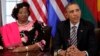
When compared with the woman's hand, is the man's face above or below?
above

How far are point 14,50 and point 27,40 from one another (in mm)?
356

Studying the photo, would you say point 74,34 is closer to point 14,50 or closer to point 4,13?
point 14,50

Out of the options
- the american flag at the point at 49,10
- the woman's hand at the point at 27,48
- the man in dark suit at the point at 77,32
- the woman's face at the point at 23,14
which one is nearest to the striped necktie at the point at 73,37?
the man in dark suit at the point at 77,32

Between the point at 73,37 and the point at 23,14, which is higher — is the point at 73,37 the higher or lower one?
the lower one

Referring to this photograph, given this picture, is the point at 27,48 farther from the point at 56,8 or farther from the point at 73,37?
the point at 56,8

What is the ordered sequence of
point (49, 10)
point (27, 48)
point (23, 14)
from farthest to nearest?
point (49, 10), point (23, 14), point (27, 48)

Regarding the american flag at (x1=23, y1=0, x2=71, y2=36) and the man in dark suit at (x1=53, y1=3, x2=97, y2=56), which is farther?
the american flag at (x1=23, y1=0, x2=71, y2=36)

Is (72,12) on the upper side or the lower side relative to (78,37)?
upper

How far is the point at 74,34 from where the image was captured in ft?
9.39

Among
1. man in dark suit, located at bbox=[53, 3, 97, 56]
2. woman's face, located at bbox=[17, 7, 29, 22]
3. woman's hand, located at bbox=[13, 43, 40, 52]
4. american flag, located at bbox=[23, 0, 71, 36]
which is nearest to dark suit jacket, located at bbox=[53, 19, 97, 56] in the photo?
man in dark suit, located at bbox=[53, 3, 97, 56]

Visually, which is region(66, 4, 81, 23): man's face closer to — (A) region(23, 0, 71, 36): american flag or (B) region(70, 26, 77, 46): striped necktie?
(B) region(70, 26, 77, 46): striped necktie

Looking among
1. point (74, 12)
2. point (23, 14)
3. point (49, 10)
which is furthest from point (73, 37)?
point (49, 10)

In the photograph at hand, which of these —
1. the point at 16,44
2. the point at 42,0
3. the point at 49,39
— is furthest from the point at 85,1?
the point at 16,44

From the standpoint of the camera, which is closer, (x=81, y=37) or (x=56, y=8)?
(x=81, y=37)
